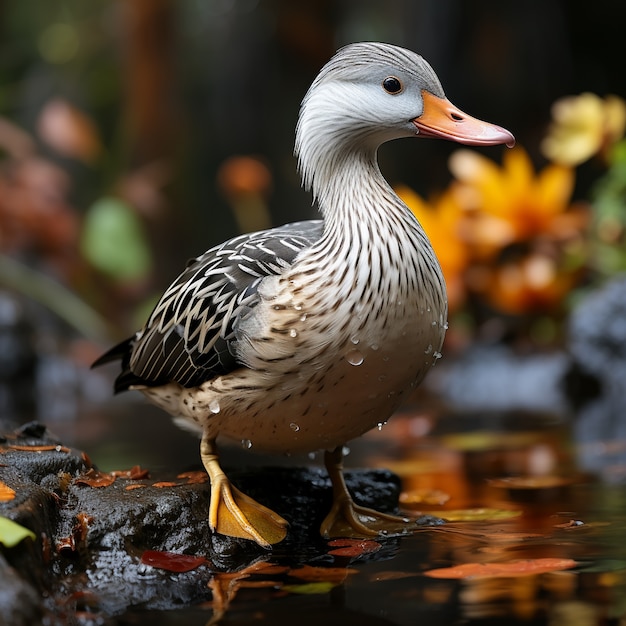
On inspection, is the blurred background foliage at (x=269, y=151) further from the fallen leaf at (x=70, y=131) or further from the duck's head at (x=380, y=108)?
the duck's head at (x=380, y=108)

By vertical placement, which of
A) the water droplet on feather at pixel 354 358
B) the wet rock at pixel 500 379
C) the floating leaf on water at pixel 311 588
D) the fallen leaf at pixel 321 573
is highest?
the water droplet on feather at pixel 354 358

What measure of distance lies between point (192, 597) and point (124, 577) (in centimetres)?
28

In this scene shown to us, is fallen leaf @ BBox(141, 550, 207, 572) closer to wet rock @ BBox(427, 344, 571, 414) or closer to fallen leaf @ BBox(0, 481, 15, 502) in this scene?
fallen leaf @ BBox(0, 481, 15, 502)

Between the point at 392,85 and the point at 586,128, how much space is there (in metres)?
4.23

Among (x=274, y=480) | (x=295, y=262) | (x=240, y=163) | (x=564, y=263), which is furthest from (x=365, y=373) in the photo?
(x=240, y=163)

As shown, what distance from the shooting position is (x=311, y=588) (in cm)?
262

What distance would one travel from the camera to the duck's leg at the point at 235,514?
311cm

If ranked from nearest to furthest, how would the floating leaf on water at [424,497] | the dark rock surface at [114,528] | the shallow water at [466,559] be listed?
the shallow water at [466,559]
the dark rock surface at [114,528]
the floating leaf on water at [424,497]

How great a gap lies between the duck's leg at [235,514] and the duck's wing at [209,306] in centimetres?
30

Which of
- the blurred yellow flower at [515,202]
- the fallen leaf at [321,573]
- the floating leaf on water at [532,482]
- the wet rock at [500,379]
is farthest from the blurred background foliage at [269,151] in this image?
the fallen leaf at [321,573]

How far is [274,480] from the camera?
11.8ft

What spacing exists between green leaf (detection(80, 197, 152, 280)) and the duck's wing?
19.1 feet

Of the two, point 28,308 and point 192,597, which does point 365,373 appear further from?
point 28,308

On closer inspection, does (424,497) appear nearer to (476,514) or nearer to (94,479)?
(476,514)
